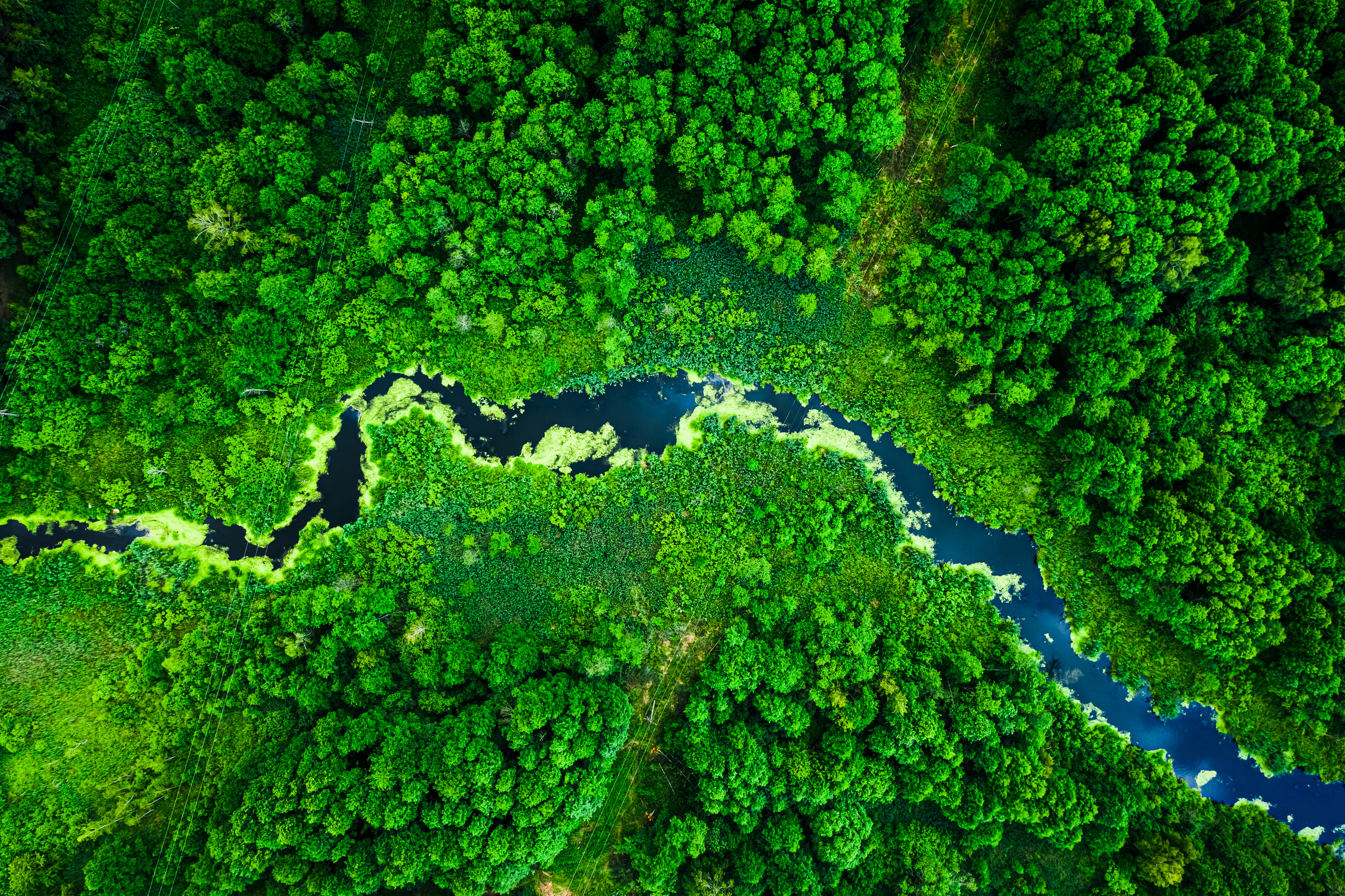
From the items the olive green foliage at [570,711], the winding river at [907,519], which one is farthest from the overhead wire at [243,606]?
the winding river at [907,519]

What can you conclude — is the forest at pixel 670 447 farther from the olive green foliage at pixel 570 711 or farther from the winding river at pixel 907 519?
the winding river at pixel 907 519

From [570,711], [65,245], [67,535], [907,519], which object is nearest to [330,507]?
[67,535]

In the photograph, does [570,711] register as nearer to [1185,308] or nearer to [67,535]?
[67,535]

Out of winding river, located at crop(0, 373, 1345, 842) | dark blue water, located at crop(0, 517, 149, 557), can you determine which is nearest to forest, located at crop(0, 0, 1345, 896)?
dark blue water, located at crop(0, 517, 149, 557)

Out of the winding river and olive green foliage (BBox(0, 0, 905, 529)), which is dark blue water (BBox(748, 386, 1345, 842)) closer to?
the winding river

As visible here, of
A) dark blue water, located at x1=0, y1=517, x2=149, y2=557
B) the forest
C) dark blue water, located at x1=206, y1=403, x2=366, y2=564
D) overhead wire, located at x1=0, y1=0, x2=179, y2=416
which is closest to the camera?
the forest

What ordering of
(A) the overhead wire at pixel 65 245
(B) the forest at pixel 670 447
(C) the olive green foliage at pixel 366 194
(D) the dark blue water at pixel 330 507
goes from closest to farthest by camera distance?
1. (B) the forest at pixel 670 447
2. (C) the olive green foliage at pixel 366 194
3. (A) the overhead wire at pixel 65 245
4. (D) the dark blue water at pixel 330 507
